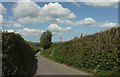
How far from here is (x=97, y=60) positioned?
10.9 metres

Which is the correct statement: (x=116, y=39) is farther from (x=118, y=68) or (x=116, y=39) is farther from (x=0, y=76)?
(x=0, y=76)

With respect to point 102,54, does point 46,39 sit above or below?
above

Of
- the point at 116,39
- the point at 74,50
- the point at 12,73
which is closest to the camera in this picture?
the point at 12,73

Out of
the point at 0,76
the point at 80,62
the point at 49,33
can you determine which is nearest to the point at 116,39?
the point at 80,62

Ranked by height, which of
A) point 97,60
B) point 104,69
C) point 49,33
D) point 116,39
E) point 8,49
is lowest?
point 104,69

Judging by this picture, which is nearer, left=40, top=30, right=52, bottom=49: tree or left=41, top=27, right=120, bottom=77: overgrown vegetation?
left=41, top=27, right=120, bottom=77: overgrown vegetation

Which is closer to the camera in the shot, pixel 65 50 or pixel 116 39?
pixel 116 39

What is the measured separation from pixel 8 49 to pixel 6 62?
0.82m

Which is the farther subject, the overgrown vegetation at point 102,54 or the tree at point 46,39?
the tree at point 46,39

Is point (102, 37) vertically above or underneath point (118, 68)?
above

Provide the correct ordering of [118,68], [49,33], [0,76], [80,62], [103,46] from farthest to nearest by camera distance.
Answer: [49,33], [80,62], [103,46], [118,68], [0,76]

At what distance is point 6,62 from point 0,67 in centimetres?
46

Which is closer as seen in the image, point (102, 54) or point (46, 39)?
point (102, 54)

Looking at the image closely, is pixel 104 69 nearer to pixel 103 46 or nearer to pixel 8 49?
pixel 103 46
